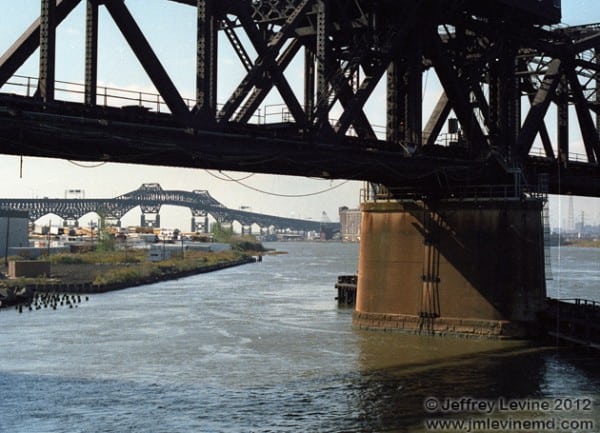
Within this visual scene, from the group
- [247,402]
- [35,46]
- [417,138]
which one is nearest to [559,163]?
Result: [417,138]

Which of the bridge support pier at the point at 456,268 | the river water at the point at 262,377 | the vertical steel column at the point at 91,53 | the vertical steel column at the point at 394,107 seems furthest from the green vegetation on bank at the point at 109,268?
the vertical steel column at the point at 91,53

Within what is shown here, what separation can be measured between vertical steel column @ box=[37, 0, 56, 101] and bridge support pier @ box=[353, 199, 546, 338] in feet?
88.8

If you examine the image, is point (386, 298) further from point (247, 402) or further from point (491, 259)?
point (247, 402)

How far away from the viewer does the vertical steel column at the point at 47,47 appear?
26.8m

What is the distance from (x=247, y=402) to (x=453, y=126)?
25.5 m

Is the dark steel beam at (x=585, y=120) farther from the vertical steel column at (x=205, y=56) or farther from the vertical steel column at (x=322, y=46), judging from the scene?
the vertical steel column at (x=205, y=56)

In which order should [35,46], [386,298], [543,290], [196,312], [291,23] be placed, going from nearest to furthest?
[35,46], [291,23], [543,290], [386,298], [196,312]

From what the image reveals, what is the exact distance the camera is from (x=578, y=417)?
3025 cm

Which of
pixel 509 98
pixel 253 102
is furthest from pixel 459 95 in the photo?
pixel 253 102

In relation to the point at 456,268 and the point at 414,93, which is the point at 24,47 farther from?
the point at 456,268

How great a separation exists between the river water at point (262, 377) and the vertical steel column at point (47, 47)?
38.8 ft

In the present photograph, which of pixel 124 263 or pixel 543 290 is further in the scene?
pixel 124 263

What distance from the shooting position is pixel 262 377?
36562 mm

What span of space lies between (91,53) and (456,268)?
26.1 meters
